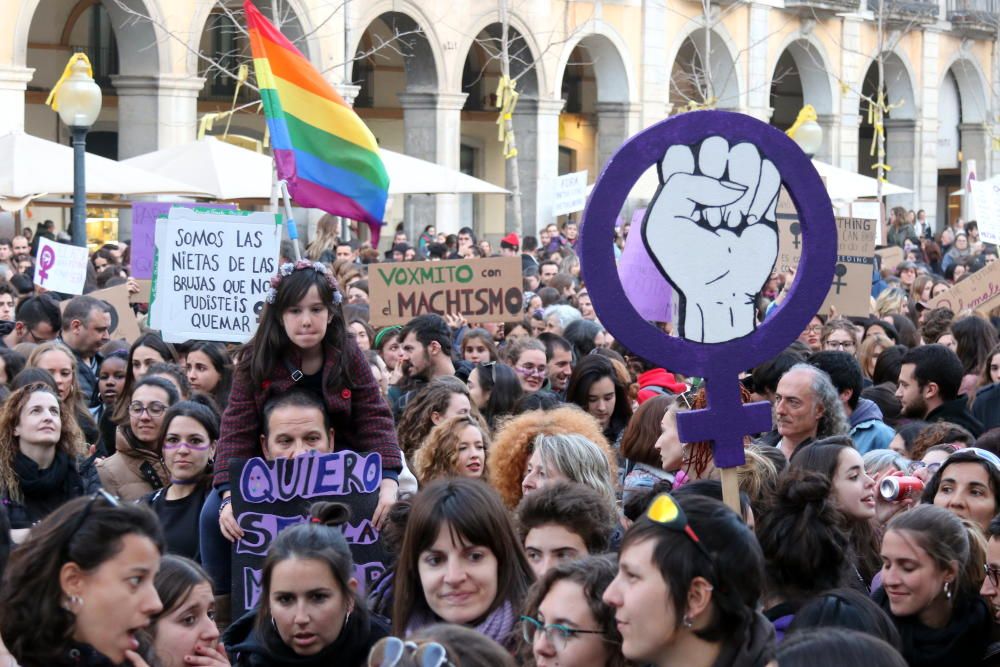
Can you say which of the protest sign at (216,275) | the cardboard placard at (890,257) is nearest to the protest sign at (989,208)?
the cardboard placard at (890,257)

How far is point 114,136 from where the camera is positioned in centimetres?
2898

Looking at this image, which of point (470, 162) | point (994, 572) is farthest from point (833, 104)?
point (994, 572)

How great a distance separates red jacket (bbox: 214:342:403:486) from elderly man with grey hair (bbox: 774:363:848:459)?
6.01 feet

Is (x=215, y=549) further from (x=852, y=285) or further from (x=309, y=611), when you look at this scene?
(x=852, y=285)

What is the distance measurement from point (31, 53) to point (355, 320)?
62.9ft

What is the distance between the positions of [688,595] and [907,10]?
38.8 m

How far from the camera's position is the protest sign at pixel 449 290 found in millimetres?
10773

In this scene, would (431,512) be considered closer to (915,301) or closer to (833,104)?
(915,301)

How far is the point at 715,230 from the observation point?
4535 millimetres

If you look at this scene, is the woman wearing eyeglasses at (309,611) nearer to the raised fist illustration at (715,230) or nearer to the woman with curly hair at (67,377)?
the raised fist illustration at (715,230)

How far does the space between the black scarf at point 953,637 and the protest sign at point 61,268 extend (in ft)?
27.8

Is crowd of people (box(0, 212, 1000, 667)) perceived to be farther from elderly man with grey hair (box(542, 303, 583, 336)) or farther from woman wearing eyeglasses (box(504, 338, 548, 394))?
elderly man with grey hair (box(542, 303, 583, 336))

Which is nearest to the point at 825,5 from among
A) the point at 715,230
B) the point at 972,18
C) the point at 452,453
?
the point at 972,18

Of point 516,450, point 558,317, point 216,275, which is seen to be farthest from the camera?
point 558,317
